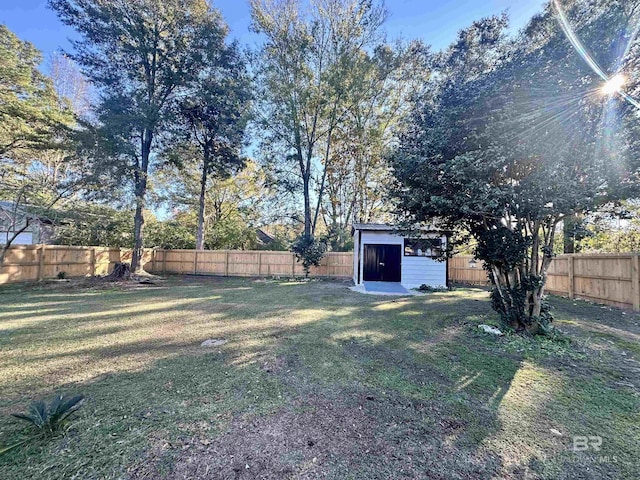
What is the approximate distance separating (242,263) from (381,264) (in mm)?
7560

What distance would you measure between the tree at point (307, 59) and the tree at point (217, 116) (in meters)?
1.59

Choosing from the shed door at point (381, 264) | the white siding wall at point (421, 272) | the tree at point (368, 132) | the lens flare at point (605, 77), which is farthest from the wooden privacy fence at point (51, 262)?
the lens flare at point (605, 77)

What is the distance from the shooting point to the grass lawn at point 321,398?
1823 mm

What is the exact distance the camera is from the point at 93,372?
10.3 ft

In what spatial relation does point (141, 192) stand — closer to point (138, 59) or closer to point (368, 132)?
point (138, 59)

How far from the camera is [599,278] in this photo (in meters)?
7.62

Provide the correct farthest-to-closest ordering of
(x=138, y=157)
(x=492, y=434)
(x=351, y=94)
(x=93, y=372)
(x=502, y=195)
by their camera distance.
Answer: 1. (x=351, y=94)
2. (x=138, y=157)
3. (x=502, y=195)
4. (x=93, y=372)
5. (x=492, y=434)

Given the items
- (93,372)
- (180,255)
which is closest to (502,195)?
(93,372)

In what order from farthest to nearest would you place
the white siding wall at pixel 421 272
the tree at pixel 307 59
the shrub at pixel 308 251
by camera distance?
the tree at pixel 307 59
the shrub at pixel 308 251
the white siding wall at pixel 421 272

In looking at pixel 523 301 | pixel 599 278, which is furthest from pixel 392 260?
pixel 523 301

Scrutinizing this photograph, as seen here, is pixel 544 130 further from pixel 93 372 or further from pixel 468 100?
pixel 93 372

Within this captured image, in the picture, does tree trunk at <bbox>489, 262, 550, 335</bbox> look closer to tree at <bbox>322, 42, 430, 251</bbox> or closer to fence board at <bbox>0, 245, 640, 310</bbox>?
fence board at <bbox>0, 245, 640, 310</bbox>

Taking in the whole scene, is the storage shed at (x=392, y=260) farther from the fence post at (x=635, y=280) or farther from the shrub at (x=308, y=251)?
the fence post at (x=635, y=280)

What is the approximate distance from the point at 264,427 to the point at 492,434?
1755 millimetres
